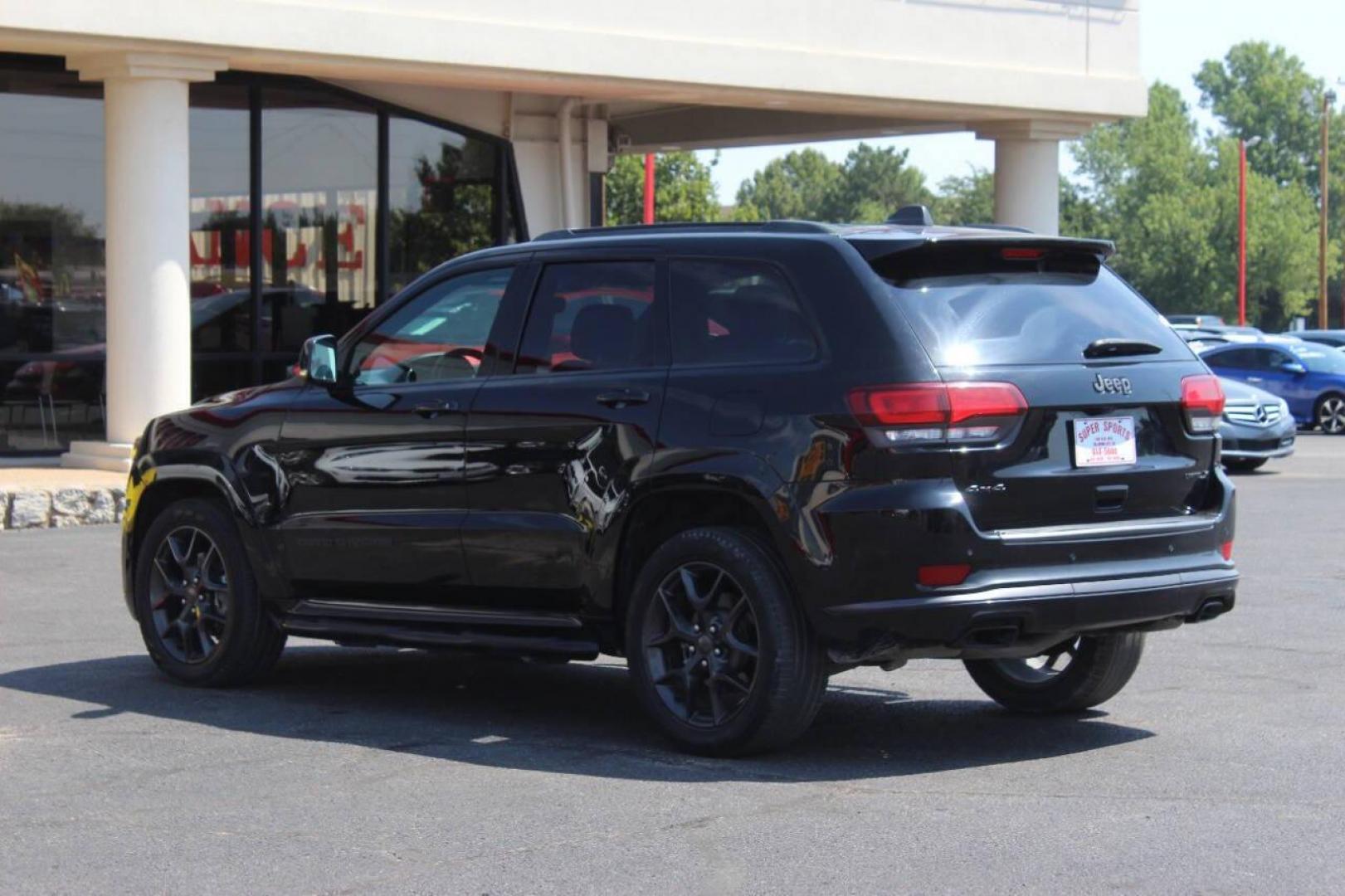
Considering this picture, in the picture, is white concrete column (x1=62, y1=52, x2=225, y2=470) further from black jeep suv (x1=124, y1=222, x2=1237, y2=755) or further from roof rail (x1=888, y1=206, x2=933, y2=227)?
roof rail (x1=888, y1=206, x2=933, y2=227)

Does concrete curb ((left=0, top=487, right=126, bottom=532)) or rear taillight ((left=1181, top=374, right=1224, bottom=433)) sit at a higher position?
rear taillight ((left=1181, top=374, right=1224, bottom=433))

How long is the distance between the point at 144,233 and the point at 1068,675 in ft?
38.2

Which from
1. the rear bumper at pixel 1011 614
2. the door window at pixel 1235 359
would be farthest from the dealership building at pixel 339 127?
the rear bumper at pixel 1011 614

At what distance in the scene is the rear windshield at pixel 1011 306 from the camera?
6.88 metres

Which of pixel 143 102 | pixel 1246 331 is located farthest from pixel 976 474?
pixel 1246 331

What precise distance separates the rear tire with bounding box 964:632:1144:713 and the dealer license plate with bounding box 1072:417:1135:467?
869 millimetres

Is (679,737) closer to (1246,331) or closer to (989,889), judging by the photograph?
(989,889)

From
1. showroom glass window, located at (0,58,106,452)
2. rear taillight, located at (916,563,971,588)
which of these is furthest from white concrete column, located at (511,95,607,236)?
rear taillight, located at (916,563,971,588)

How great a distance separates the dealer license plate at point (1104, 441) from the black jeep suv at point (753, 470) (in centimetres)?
1

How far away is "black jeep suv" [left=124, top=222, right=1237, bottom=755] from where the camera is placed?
264 inches

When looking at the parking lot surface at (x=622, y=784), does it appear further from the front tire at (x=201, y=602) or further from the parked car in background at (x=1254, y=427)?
the parked car in background at (x=1254, y=427)

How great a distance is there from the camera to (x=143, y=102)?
1750 centimetres

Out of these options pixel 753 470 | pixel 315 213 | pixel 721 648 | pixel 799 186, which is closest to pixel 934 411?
pixel 753 470

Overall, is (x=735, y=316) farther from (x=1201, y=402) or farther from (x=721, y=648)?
(x=1201, y=402)
